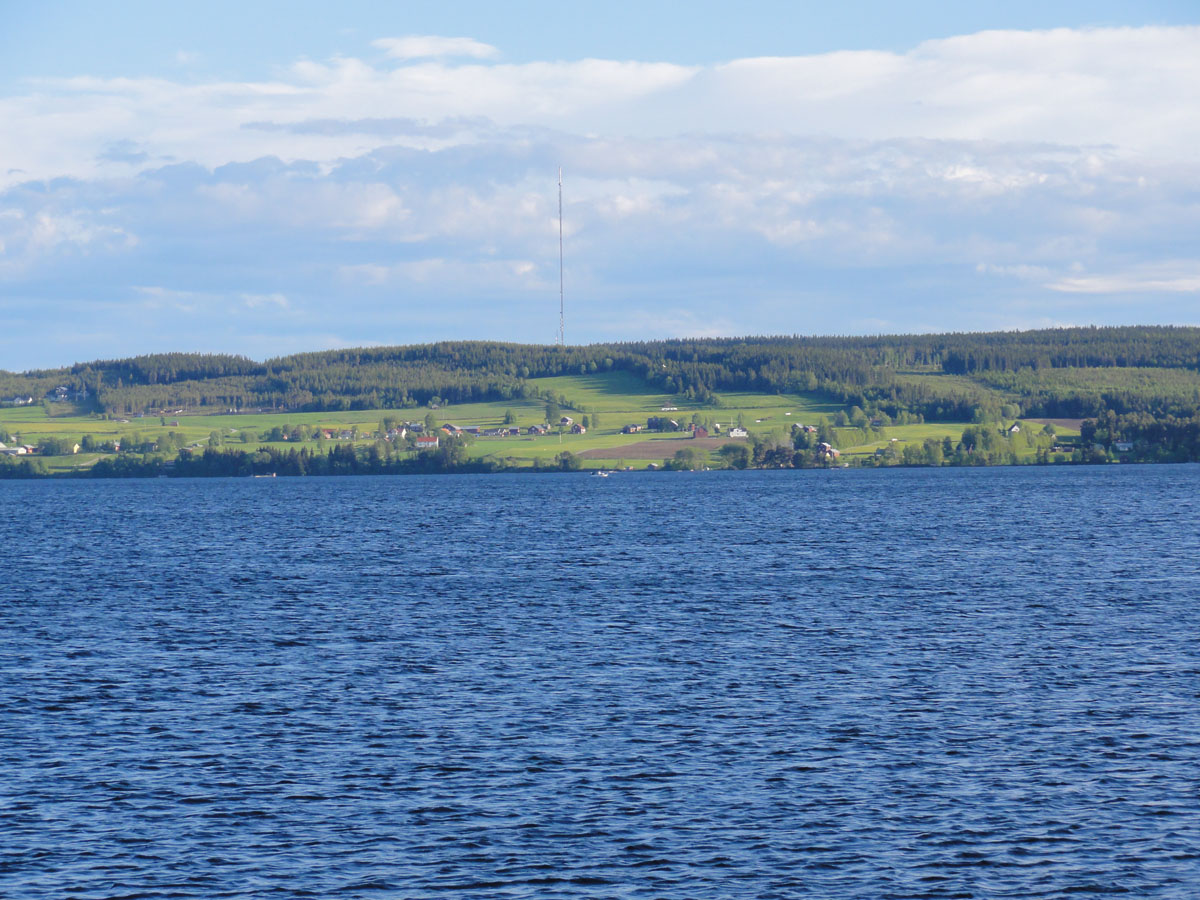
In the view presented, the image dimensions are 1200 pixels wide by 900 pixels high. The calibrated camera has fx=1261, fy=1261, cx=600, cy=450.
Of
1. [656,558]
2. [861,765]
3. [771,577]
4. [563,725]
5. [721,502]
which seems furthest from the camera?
[721,502]

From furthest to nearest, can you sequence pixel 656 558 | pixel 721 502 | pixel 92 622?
pixel 721 502, pixel 656 558, pixel 92 622

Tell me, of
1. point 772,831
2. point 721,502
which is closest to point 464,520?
point 721,502

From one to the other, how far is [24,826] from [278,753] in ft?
23.5

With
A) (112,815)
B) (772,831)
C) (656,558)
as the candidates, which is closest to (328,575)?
(656,558)

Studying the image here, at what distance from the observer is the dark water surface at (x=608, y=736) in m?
25.1

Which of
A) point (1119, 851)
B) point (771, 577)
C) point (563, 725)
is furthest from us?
point (771, 577)

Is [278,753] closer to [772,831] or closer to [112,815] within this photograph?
[112,815]

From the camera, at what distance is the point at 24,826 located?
27766 millimetres

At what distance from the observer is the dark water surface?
25.1 metres

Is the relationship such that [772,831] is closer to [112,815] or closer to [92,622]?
[112,815]

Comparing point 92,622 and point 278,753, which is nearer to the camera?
point 278,753

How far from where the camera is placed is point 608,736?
35.1 metres

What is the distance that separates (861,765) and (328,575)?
187 feet

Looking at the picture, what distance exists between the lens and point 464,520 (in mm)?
147750
